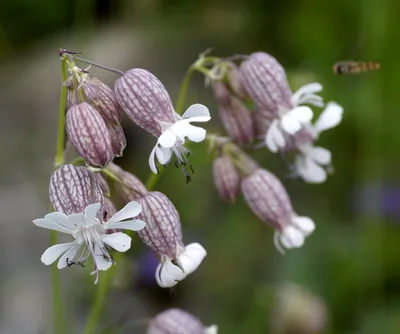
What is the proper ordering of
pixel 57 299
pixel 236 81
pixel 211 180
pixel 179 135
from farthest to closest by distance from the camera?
1. pixel 211 180
2. pixel 236 81
3. pixel 57 299
4. pixel 179 135

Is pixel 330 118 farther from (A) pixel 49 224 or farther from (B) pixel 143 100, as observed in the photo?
(A) pixel 49 224

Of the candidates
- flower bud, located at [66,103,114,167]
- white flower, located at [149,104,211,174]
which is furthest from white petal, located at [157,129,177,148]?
flower bud, located at [66,103,114,167]

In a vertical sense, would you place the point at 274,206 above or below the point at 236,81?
below

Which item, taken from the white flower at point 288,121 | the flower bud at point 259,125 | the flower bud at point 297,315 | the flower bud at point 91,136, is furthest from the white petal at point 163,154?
the flower bud at point 297,315

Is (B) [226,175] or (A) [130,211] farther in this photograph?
(B) [226,175]

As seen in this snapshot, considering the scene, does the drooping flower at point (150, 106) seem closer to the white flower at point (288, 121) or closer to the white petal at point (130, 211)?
the white petal at point (130, 211)

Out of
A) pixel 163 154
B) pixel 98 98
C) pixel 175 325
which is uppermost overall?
pixel 98 98

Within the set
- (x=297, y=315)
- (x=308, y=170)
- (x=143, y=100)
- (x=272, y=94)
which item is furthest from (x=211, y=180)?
(x=143, y=100)

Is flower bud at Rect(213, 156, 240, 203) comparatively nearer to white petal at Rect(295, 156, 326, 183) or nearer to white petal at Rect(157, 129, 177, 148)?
white petal at Rect(295, 156, 326, 183)
